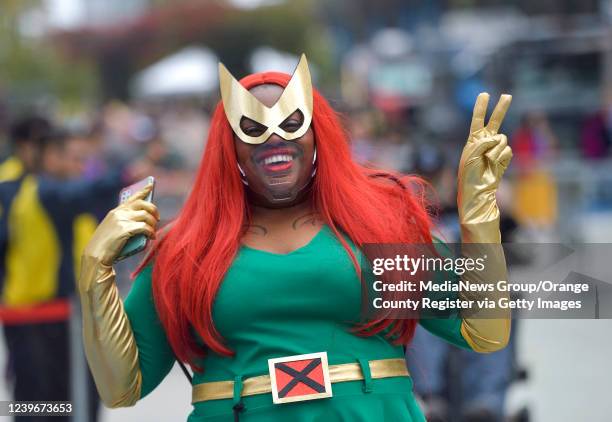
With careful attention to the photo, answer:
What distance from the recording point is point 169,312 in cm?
338

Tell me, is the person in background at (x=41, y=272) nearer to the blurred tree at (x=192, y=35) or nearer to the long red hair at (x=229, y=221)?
the long red hair at (x=229, y=221)

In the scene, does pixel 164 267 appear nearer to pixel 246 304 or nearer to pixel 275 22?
pixel 246 304

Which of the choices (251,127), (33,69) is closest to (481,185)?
(251,127)

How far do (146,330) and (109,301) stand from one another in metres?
0.20

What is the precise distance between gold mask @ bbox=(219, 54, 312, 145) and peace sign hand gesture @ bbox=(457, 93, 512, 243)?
0.50 m

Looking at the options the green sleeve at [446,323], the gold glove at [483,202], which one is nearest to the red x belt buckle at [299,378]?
the green sleeve at [446,323]

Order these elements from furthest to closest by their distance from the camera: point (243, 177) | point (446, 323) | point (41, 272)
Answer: point (41, 272) → point (243, 177) → point (446, 323)

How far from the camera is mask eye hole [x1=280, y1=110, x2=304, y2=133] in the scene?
11.3 feet

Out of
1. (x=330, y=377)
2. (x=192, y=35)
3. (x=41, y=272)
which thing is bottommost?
(x=330, y=377)

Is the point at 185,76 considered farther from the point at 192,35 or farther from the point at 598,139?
the point at 192,35

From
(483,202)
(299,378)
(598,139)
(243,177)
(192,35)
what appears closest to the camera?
(483,202)

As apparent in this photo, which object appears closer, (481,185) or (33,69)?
(481,185)

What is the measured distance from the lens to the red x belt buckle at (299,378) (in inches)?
129

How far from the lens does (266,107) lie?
346 centimetres
